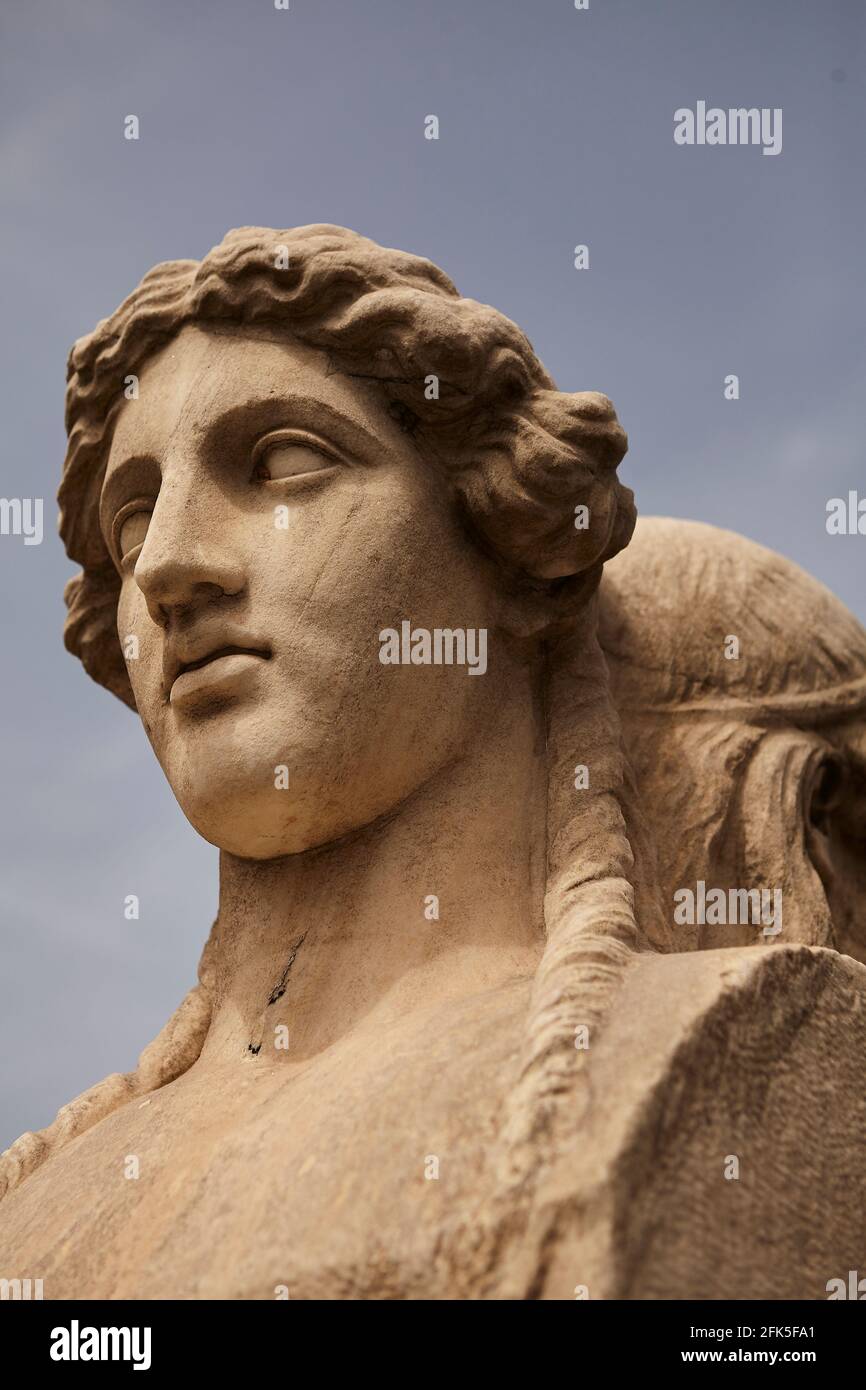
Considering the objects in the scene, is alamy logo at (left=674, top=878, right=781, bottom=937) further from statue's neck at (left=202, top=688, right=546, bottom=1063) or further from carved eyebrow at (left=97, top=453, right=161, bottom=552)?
carved eyebrow at (left=97, top=453, right=161, bottom=552)

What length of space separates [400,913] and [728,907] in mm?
1183

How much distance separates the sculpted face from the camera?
4672 mm

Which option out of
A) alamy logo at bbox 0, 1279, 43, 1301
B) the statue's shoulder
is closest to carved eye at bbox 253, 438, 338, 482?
the statue's shoulder

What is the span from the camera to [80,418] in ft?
18.1

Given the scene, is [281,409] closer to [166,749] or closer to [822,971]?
[166,749]

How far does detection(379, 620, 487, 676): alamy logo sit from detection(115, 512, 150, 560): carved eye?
3.14ft

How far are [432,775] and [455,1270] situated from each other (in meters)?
1.73

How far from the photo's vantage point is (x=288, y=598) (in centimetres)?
469

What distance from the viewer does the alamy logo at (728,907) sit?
523 cm
